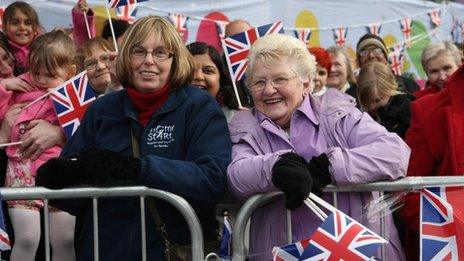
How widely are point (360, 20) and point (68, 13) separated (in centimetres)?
471

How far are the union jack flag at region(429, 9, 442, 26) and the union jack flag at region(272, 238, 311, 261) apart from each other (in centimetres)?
995

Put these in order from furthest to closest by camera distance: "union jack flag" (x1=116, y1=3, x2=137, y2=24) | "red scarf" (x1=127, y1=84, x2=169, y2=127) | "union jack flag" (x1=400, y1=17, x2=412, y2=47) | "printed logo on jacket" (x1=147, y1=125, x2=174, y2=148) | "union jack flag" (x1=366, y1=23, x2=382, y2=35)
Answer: "union jack flag" (x1=400, y1=17, x2=412, y2=47) < "union jack flag" (x1=366, y1=23, x2=382, y2=35) < "union jack flag" (x1=116, y1=3, x2=137, y2=24) < "red scarf" (x1=127, y1=84, x2=169, y2=127) < "printed logo on jacket" (x1=147, y1=125, x2=174, y2=148)

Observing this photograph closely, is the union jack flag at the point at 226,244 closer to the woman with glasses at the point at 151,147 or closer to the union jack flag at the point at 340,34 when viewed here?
the woman with glasses at the point at 151,147

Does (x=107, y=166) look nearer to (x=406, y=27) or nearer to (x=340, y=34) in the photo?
(x=340, y=34)

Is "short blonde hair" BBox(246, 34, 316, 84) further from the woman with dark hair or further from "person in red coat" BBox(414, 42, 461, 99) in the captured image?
"person in red coat" BBox(414, 42, 461, 99)

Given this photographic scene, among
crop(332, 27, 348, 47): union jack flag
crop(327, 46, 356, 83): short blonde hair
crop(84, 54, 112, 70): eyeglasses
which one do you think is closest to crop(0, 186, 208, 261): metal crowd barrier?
crop(84, 54, 112, 70): eyeglasses

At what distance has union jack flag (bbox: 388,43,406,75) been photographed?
36.4 ft

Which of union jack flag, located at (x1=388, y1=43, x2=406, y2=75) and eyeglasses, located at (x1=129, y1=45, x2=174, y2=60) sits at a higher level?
eyeglasses, located at (x1=129, y1=45, x2=174, y2=60)

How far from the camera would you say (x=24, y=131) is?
5.25 m

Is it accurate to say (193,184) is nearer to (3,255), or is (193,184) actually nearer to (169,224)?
(169,224)

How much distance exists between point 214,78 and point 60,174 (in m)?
2.13

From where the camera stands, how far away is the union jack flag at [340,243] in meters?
3.81

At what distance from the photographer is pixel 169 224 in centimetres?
418

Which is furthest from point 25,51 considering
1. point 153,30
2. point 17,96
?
point 153,30
